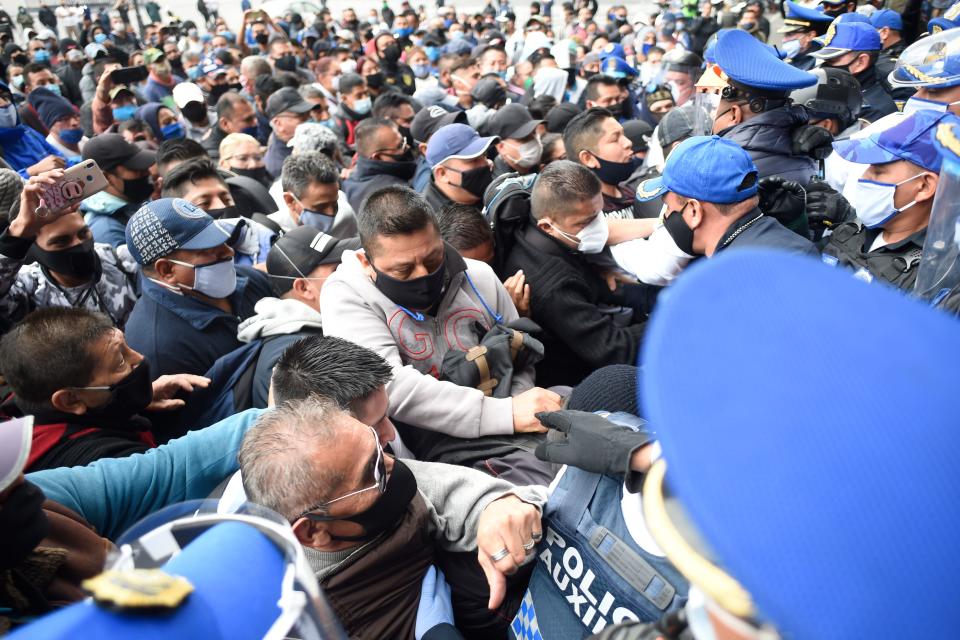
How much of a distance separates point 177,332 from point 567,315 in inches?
73.9

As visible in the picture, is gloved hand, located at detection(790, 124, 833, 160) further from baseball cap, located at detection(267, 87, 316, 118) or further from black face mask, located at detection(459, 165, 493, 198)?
baseball cap, located at detection(267, 87, 316, 118)

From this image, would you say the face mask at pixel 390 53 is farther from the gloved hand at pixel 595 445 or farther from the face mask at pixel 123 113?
the gloved hand at pixel 595 445

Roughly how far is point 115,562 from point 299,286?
253cm

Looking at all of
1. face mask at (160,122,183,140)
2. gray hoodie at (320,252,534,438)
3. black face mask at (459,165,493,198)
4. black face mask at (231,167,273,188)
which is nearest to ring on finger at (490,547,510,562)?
gray hoodie at (320,252,534,438)

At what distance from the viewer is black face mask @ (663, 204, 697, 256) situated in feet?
9.22

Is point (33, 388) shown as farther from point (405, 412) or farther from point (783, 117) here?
point (783, 117)

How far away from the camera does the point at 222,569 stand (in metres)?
0.86

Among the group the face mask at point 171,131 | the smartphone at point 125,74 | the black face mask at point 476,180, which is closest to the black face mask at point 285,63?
the smartphone at point 125,74

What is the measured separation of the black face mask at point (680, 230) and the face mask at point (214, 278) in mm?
2179

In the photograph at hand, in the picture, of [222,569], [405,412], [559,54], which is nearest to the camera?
[222,569]

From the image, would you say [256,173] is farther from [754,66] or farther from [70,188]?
[754,66]

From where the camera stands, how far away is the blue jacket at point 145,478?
194cm

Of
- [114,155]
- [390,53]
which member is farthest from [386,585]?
[390,53]

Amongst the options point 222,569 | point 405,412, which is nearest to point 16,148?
point 405,412
